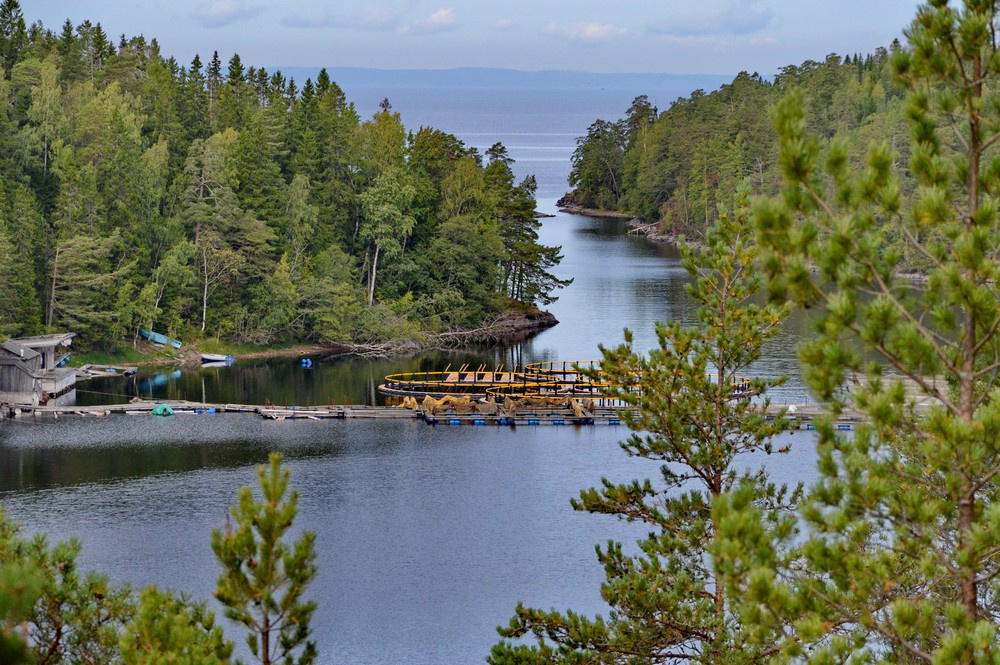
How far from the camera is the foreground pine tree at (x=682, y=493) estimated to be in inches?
714

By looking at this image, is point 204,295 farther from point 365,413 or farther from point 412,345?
point 365,413

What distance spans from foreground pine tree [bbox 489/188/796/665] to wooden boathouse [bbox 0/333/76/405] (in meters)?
34.1

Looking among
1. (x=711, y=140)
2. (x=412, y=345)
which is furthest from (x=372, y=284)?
(x=711, y=140)

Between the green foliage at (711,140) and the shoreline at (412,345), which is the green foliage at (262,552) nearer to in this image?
the shoreline at (412,345)

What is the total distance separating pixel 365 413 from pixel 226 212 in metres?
16.4

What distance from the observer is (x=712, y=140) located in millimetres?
109000

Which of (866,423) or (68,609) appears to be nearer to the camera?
(866,423)

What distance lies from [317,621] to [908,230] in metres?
19.9

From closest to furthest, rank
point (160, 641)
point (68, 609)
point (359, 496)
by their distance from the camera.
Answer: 1. point (160, 641)
2. point (68, 609)
3. point (359, 496)

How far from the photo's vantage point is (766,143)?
104 meters

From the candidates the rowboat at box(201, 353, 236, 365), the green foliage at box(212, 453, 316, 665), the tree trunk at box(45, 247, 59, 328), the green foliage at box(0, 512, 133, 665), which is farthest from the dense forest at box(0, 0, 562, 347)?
the green foliage at box(212, 453, 316, 665)

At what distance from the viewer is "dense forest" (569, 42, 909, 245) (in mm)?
101188

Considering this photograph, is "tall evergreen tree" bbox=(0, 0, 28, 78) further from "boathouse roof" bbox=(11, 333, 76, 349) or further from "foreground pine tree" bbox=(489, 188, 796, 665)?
"foreground pine tree" bbox=(489, 188, 796, 665)

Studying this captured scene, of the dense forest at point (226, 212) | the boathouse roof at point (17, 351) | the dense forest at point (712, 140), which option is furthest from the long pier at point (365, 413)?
the dense forest at point (712, 140)
